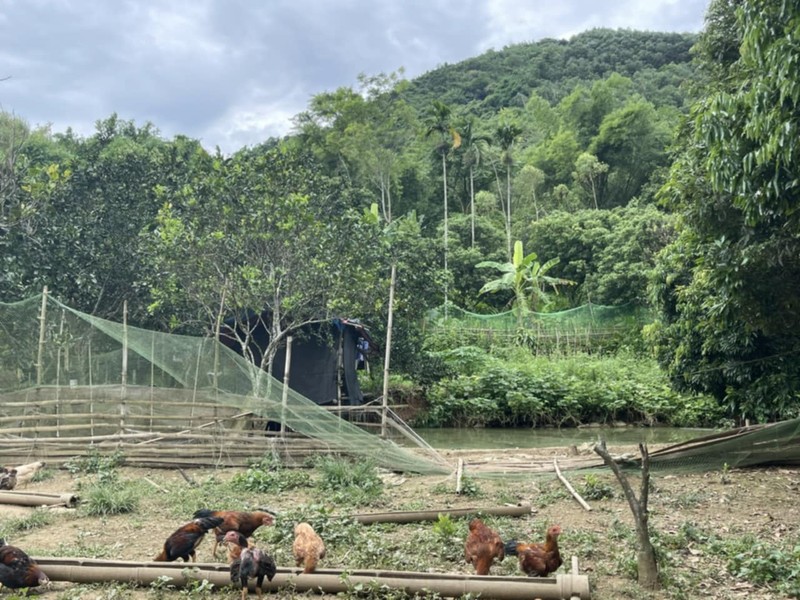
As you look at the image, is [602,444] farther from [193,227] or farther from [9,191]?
[9,191]

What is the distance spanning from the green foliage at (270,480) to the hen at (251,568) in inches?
126

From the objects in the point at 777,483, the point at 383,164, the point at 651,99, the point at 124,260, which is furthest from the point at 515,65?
the point at 777,483

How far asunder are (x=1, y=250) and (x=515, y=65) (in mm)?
47979

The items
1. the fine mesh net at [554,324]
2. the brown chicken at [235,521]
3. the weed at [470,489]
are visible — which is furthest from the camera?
the fine mesh net at [554,324]

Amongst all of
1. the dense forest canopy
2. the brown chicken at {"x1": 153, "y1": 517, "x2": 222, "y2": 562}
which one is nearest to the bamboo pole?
the brown chicken at {"x1": 153, "y1": 517, "x2": 222, "y2": 562}

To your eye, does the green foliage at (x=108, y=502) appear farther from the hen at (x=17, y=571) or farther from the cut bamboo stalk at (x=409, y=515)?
the cut bamboo stalk at (x=409, y=515)

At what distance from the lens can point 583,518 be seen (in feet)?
19.3

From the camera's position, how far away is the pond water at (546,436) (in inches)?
527

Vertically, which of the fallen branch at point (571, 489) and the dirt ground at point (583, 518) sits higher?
the fallen branch at point (571, 489)

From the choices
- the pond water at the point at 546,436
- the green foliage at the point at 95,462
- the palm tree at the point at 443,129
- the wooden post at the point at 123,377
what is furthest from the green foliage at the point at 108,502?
the palm tree at the point at 443,129

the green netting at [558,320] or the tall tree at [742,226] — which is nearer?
the tall tree at [742,226]

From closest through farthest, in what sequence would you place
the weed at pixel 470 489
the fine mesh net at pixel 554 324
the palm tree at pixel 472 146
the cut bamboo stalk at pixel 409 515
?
the cut bamboo stalk at pixel 409 515, the weed at pixel 470 489, the fine mesh net at pixel 554 324, the palm tree at pixel 472 146

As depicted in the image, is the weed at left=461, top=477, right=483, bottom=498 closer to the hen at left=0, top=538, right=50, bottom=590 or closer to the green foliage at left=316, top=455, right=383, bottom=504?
the green foliage at left=316, top=455, right=383, bottom=504

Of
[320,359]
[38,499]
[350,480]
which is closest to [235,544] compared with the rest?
[350,480]
